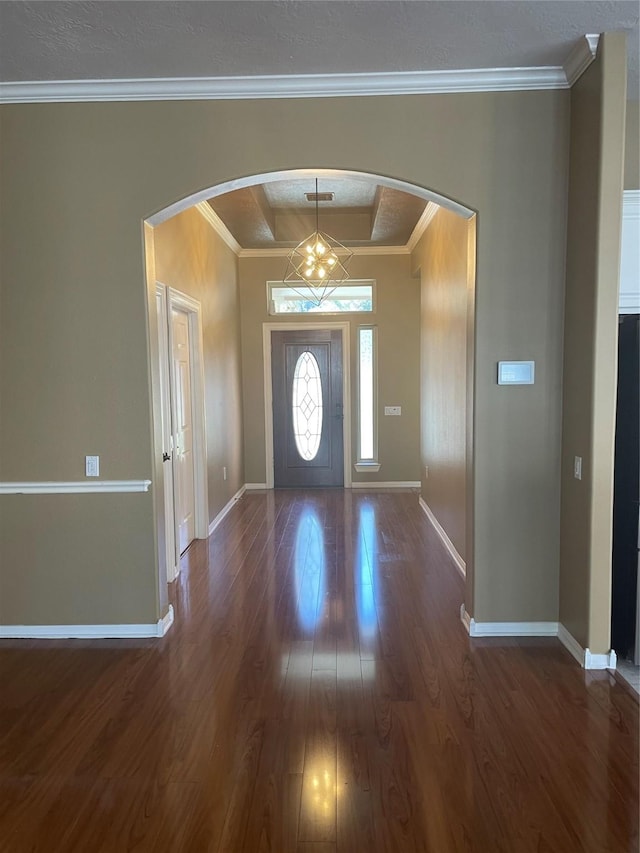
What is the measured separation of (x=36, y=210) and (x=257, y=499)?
171 inches

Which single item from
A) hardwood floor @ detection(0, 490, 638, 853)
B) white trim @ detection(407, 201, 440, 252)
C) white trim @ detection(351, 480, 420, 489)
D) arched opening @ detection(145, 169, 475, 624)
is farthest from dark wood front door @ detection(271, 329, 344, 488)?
hardwood floor @ detection(0, 490, 638, 853)

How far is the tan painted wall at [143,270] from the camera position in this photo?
2934 millimetres

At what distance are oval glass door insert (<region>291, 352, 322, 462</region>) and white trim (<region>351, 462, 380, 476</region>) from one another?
0.59 metres

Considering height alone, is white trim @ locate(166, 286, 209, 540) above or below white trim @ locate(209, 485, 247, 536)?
above

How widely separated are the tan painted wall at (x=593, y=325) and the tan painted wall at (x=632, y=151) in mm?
323

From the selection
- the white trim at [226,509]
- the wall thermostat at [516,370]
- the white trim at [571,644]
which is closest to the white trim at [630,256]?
the wall thermostat at [516,370]

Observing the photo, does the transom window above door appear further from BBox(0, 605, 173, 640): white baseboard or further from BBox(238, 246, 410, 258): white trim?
BBox(0, 605, 173, 640): white baseboard

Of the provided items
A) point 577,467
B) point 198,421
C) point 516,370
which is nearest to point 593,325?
point 516,370

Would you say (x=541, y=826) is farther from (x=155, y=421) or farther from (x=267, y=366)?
(x=267, y=366)

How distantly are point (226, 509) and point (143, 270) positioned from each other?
138 inches

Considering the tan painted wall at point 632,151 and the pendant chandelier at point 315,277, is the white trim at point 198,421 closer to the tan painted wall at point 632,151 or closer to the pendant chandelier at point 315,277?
the pendant chandelier at point 315,277

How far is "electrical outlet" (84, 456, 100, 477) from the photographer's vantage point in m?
3.14

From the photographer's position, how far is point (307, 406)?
7266mm

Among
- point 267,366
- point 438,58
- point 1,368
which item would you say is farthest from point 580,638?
point 267,366
